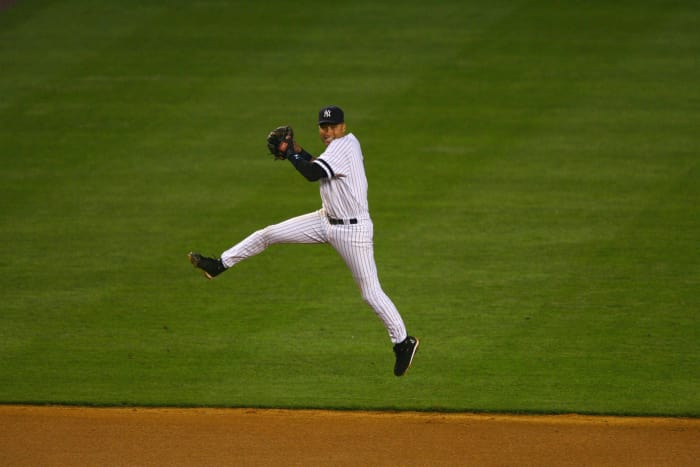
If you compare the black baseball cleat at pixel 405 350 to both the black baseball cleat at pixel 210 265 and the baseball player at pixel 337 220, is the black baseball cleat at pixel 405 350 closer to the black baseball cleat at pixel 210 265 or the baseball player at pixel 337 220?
the baseball player at pixel 337 220

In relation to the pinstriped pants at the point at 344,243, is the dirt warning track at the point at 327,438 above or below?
below

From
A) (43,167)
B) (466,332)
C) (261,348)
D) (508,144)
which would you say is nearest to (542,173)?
(508,144)

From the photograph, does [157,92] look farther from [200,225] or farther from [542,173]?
[542,173]

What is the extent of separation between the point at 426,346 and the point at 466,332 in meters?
0.42

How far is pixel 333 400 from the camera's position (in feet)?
32.5

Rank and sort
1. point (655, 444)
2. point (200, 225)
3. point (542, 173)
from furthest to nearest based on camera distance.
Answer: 1. point (542, 173)
2. point (200, 225)
3. point (655, 444)

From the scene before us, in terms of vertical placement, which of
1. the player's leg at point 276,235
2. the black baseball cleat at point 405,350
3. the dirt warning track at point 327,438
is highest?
the player's leg at point 276,235

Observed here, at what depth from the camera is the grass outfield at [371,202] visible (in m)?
10.4

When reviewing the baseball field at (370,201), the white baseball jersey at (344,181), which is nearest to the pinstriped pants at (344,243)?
the white baseball jersey at (344,181)

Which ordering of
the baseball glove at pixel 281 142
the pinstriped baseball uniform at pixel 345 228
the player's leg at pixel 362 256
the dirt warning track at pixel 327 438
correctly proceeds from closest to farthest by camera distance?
the baseball glove at pixel 281 142, the pinstriped baseball uniform at pixel 345 228, the player's leg at pixel 362 256, the dirt warning track at pixel 327 438

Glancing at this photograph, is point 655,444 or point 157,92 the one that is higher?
point 157,92

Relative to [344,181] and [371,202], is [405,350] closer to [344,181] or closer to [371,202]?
[344,181]

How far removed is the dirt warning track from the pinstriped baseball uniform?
108 centimetres

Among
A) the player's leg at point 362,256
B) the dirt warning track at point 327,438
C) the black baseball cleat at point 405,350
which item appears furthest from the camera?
the dirt warning track at point 327,438
